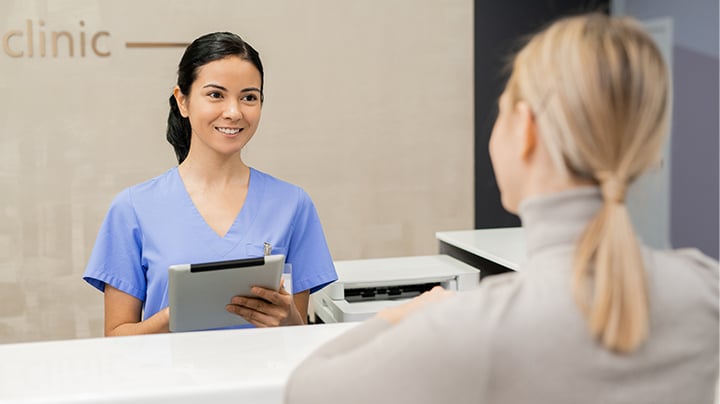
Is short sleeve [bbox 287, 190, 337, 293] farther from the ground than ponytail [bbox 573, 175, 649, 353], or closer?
closer

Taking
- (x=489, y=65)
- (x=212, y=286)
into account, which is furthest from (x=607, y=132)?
(x=489, y=65)

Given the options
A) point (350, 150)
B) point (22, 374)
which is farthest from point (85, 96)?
point (22, 374)

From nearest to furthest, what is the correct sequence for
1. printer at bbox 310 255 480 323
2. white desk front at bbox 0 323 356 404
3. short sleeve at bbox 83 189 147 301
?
1. white desk front at bbox 0 323 356 404
2. short sleeve at bbox 83 189 147 301
3. printer at bbox 310 255 480 323

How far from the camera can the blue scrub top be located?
2.03m

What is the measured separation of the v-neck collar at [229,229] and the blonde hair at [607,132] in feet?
4.58

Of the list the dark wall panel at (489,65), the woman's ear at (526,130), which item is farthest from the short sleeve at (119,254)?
the dark wall panel at (489,65)

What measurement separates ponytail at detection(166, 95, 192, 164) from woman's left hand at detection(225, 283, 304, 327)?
63 centimetres

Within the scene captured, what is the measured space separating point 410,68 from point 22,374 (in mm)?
3848

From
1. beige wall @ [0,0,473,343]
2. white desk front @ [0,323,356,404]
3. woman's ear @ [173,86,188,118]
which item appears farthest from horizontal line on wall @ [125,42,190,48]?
white desk front @ [0,323,356,404]

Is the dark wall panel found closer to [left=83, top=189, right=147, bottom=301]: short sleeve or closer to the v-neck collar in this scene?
the v-neck collar

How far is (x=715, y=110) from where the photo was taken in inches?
199

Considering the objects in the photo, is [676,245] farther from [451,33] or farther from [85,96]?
[85,96]

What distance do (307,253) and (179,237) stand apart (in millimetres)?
363

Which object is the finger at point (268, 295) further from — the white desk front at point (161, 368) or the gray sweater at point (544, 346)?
the gray sweater at point (544, 346)
